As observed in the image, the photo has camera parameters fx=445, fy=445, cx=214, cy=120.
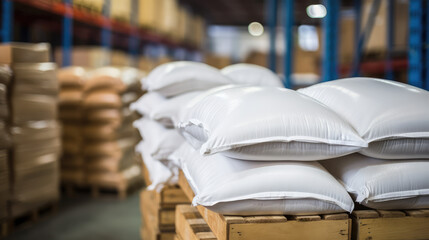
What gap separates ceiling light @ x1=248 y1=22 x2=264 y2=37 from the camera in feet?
81.5

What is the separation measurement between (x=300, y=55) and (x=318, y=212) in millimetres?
8520

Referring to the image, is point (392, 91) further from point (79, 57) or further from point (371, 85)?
point (79, 57)

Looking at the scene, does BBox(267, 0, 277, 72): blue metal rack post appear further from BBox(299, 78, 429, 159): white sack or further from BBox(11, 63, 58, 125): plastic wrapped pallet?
BBox(299, 78, 429, 159): white sack

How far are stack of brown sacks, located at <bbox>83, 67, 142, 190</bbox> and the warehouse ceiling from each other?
32.4 ft

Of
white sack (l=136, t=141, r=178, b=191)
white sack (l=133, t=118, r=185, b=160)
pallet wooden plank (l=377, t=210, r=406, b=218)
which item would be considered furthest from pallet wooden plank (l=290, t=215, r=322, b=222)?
white sack (l=133, t=118, r=185, b=160)

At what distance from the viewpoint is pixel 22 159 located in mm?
3992

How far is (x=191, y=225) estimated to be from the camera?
213 cm

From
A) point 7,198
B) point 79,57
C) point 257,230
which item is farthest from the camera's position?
point 79,57

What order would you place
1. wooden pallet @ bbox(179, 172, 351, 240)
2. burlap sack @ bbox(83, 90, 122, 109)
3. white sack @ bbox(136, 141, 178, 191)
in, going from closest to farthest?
1. wooden pallet @ bbox(179, 172, 351, 240)
2. white sack @ bbox(136, 141, 178, 191)
3. burlap sack @ bbox(83, 90, 122, 109)

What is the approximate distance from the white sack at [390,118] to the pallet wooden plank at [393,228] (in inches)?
10.8

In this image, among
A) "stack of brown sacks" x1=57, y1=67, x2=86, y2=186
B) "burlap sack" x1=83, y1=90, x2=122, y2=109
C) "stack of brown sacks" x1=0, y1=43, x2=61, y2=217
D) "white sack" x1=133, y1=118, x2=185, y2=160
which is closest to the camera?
"white sack" x1=133, y1=118, x2=185, y2=160

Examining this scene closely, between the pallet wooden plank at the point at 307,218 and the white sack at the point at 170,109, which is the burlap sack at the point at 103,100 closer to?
the white sack at the point at 170,109

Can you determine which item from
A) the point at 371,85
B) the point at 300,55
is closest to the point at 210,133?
the point at 371,85

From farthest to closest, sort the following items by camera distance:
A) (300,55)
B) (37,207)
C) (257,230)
→ (300,55)
(37,207)
(257,230)
